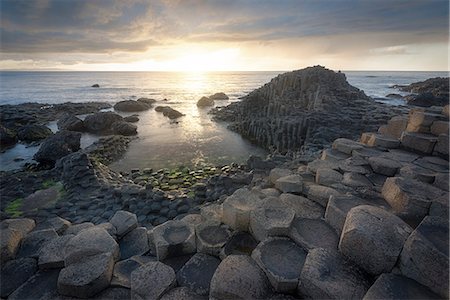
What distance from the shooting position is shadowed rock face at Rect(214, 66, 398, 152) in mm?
14965

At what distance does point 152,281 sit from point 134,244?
135 cm

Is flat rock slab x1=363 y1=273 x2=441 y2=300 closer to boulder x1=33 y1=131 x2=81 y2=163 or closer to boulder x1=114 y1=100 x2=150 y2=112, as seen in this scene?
boulder x1=33 y1=131 x2=81 y2=163

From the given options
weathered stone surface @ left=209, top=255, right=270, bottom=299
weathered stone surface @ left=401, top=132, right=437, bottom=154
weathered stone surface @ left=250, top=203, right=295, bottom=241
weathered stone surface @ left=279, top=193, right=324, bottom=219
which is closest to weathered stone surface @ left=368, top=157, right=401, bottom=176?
weathered stone surface @ left=401, top=132, right=437, bottom=154

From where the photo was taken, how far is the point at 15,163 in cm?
1400

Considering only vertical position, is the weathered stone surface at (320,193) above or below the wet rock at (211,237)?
above

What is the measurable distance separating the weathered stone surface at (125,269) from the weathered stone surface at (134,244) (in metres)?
0.23

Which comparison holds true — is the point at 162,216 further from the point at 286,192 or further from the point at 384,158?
Answer: the point at 384,158

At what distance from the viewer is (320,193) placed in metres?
4.00

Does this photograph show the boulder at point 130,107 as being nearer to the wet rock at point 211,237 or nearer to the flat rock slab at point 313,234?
the wet rock at point 211,237

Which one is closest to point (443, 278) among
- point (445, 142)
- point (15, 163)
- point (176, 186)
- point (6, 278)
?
point (445, 142)

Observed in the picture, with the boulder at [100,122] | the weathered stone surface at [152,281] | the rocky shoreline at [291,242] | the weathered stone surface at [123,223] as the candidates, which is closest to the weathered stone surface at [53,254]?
the rocky shoreline at [291,242]

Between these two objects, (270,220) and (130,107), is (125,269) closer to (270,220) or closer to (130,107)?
(270,220)

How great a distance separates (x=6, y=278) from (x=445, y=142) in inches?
300

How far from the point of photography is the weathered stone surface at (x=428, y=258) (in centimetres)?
223
